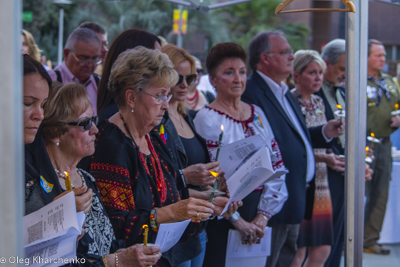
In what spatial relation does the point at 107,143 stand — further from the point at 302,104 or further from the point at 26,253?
the point at 302,104

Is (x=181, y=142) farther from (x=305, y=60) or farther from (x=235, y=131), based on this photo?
(x=305, y=60)

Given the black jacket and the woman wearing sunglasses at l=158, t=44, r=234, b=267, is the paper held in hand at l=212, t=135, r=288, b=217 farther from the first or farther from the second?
the black jacket

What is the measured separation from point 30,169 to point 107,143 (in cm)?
52

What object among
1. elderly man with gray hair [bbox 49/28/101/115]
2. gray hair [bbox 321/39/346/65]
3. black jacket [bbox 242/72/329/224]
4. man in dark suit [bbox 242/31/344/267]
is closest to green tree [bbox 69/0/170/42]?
gray hair [bbox 321/39/346/65]

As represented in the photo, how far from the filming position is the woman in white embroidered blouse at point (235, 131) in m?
3.10

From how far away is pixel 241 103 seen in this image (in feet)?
11.1

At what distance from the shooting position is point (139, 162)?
2.23 metres

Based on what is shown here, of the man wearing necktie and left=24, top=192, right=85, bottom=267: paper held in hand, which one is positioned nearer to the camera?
left=24, top=192, right=85, bottom=267: paper held in hand

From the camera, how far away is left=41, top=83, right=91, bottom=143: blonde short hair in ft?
6.53

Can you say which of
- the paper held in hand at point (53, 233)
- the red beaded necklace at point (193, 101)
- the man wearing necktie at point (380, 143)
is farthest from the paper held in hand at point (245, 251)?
the man wearing necktie at point (380, 143)

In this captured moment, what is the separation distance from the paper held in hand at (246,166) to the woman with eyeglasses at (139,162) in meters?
0.20

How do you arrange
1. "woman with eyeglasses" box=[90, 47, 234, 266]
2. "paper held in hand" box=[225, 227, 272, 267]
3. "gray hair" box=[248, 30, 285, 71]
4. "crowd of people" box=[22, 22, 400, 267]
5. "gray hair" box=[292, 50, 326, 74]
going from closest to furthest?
"crowd of people" box=[22, 22, 400, 267]
"woman with eyeglasses" box=[90, 47, 234, 266]
"paper held in hand" box=[225, 227, 272, 267]
"gray hair" box=[248, 30, 285, 71]
"gray hair" box=[292, 50, 326, 74]

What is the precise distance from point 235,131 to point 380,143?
→ 300 cm

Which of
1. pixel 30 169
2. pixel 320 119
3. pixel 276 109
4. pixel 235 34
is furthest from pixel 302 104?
pixel 235 34
